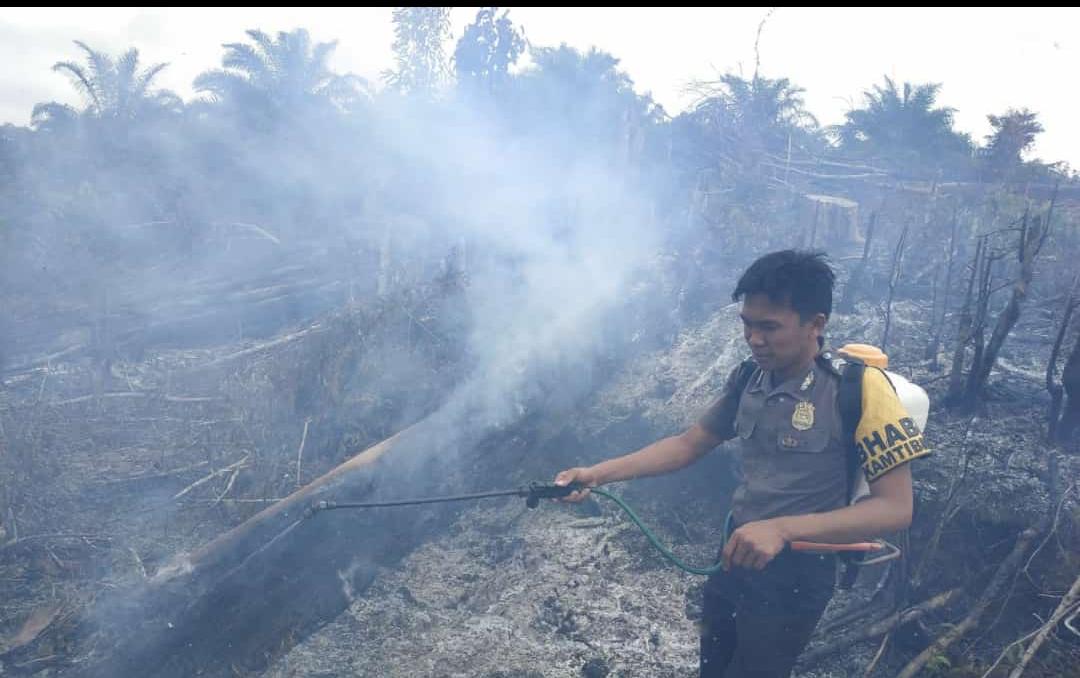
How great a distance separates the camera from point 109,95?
16641 mm

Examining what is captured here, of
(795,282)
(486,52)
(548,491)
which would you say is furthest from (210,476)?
(486,52)

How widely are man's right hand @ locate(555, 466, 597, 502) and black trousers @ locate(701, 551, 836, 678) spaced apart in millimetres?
702

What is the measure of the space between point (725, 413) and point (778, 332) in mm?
536

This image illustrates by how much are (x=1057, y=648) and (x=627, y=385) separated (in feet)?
17.3

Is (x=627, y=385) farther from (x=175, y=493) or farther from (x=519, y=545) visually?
(x=175, y=493)

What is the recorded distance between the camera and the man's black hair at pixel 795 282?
7.55 ft

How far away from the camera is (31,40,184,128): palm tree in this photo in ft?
52.9

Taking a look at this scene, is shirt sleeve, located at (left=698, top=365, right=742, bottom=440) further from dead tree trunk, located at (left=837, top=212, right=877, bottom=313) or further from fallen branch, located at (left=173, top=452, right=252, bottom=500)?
dead tree trunk, located at (left=837, top=212, right=877, bottom=313)

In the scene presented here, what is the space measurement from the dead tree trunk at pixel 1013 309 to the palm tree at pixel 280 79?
16.1m

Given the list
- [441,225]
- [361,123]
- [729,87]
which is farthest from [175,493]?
[729,87]

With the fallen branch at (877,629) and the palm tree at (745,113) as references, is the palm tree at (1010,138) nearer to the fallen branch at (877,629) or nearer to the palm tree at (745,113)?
the palm tree at (745,113)

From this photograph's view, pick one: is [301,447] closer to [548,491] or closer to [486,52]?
[548,491]

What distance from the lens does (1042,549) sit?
4.61m

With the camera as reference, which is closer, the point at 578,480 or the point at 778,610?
the point at 778,610
